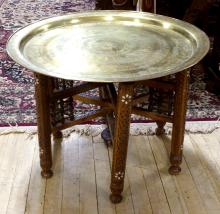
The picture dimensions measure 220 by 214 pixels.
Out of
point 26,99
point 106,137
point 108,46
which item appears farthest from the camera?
point 26,99

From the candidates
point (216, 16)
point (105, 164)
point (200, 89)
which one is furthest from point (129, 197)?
point (216, 16)

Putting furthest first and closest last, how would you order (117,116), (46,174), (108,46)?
(46,174)
(108,46)
(117,116)

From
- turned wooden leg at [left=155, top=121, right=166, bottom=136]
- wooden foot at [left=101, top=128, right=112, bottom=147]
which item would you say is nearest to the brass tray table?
wooden foot at [left=101, top=128, right=112, bottom=147]

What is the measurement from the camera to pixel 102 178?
1.55m

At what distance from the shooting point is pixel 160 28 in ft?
5.06

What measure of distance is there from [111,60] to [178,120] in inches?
13.8

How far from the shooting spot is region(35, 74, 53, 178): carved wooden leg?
1.37 metres

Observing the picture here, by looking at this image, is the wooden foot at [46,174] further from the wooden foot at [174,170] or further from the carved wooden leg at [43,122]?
the wooden foot at [174,170]

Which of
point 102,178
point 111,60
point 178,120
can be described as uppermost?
point 111,60

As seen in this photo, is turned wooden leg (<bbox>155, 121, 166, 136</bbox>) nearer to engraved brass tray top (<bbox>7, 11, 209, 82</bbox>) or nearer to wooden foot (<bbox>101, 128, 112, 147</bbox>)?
wooden foot (<bbox>101, 128, 112, 147</bbox>)

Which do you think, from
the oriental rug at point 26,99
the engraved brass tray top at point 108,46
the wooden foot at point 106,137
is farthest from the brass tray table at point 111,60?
the oriental rug at point 26,99

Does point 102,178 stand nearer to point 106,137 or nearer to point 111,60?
point 106,137

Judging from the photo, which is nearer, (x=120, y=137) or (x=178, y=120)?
(x=120, y=137)

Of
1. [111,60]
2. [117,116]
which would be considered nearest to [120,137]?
[117,116]
